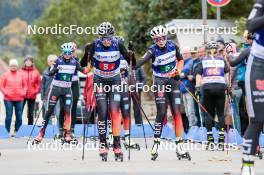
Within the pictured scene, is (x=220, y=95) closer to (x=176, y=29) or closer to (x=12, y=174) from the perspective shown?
(x=12, y=174)

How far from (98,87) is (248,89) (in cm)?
545

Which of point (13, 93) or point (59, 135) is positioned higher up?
point (13, 93)

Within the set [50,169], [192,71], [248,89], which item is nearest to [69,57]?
[192,71]

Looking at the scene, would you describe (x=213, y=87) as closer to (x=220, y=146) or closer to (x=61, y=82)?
(x=220, y=146)

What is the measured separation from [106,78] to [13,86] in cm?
→ 988

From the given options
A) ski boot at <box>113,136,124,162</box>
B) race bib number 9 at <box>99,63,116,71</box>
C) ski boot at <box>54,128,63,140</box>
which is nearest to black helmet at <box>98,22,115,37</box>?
race bib number 9 at <box>99,63,116,71</box>

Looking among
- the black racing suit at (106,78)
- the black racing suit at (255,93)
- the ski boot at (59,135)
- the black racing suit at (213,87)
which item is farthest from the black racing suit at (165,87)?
the ski boot at (59,135)

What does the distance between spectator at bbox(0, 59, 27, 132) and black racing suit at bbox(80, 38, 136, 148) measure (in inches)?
379

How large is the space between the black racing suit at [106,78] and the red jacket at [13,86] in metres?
9.60

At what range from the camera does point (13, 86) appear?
24.6 metres

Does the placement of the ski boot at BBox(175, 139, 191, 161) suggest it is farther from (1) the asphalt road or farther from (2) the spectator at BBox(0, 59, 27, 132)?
(2) the spectator at BBox(0, 59, 27, 132)

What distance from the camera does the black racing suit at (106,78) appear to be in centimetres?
1504

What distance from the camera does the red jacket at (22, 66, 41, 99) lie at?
81.4ft

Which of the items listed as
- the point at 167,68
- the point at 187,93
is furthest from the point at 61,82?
the point at 167,68
